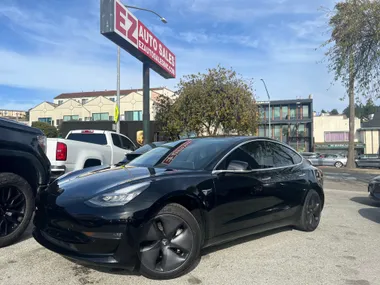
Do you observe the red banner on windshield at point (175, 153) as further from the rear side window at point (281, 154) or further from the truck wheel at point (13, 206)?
the truck wheel at point (13, 206)

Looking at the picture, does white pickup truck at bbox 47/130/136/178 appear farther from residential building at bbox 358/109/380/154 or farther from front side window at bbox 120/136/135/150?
residential building at bbox 358/109/380/154

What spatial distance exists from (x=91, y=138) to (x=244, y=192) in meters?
6.83

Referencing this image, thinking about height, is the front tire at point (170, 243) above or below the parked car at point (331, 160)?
above

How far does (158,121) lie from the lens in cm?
2259

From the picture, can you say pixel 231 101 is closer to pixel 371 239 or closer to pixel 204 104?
pixel 204 104

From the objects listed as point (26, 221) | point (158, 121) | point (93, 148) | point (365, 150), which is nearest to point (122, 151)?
point (93, 148)

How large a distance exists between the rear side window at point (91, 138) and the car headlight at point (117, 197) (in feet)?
22.1

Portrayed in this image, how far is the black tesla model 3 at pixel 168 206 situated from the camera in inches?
128

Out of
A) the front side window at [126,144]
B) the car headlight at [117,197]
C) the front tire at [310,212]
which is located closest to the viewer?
the car headlight at [117,197]

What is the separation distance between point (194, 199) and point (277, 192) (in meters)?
1.58

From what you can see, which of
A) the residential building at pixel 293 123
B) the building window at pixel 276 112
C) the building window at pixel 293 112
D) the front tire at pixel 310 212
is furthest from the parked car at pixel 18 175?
the building window at pixel 276 112

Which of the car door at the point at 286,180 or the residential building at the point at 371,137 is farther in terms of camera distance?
the residential building at the point at 371,137

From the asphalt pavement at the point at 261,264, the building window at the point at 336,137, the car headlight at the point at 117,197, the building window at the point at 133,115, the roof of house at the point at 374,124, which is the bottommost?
the asphalt pavement at the point at 261,264

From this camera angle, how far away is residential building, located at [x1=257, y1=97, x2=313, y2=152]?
→ 59562 mm
